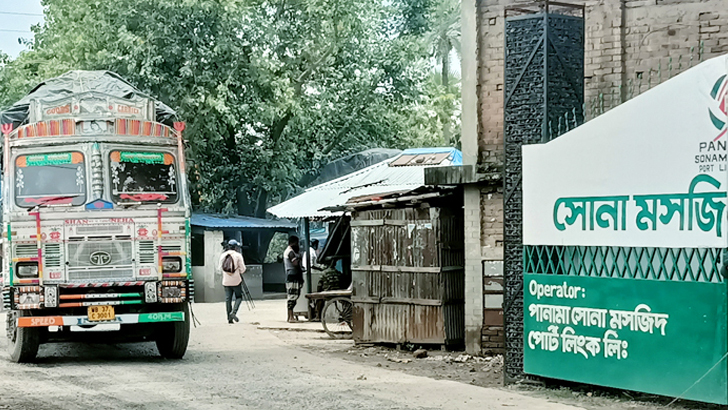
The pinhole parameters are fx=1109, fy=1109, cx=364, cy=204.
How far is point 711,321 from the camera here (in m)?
9.44

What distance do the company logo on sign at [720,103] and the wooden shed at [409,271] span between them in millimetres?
6472

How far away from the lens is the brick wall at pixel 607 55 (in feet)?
44.8

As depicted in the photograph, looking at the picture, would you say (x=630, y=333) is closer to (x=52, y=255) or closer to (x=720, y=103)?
(x=720, y=103)

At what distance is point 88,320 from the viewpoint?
47.7ft

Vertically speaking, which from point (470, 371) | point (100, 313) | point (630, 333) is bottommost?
point (470, 371)

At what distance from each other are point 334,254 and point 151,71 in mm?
12088

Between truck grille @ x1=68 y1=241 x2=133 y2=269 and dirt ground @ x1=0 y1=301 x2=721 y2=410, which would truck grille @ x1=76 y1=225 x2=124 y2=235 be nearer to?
truck grille @ x1=68 y1=241 x2=133 y2=269

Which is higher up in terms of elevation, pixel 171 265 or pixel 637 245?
pixel 637 245

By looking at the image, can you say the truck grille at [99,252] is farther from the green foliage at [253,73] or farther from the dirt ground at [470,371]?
the green foliage at [253,73]

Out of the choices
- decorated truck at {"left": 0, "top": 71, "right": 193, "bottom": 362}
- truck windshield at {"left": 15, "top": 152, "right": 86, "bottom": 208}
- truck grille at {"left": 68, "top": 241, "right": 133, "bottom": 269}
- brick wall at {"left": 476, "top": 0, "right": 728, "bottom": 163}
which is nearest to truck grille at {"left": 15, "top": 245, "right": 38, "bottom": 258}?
decorated truck at {"left": 0, "top": 71, "right": 193, "bottom": 362}

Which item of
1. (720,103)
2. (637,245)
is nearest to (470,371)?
(637,245)

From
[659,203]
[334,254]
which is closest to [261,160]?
[334,254]

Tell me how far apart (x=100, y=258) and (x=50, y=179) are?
1265 mm

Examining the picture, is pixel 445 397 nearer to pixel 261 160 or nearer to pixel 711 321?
pixel 711 321
